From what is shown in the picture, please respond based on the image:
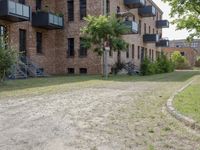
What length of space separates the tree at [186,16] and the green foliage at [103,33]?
472 cm

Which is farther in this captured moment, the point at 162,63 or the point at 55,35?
the point at 162,63

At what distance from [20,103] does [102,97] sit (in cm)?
330

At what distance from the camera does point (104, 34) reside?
2897 cm

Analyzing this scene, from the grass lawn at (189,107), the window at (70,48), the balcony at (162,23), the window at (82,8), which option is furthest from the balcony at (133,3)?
the grass lawn at (189,107)

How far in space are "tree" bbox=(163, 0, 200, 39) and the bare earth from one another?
741 inches

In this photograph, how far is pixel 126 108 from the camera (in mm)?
11242

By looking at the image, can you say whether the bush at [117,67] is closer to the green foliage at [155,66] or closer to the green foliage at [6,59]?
the green foliage at [155,66]

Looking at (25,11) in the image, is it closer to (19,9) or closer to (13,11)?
(19,9)

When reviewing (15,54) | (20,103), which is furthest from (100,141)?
(15,54)

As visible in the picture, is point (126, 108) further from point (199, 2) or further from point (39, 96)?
point (199, 2)

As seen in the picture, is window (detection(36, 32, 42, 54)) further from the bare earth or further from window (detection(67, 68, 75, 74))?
the bare earth

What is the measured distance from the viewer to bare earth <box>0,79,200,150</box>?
22.4 ft

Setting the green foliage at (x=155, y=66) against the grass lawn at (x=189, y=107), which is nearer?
the grass lawn at (x=189, y=107)

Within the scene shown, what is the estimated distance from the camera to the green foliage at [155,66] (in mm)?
35125
